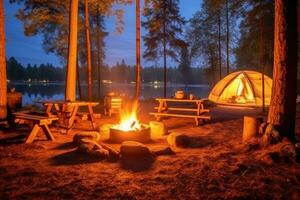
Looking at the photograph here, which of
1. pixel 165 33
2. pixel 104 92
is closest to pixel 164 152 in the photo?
pixel 165 33

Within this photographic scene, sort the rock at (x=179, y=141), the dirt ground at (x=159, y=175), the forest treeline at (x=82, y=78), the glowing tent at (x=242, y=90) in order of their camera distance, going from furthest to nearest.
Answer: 1. the forest treeline at (x=82, y=78)
2. the glowing tent at (x=242, y=90)
3. the rock at (x=179, y=141)
4. the dirt ground at (x=159, y=175)

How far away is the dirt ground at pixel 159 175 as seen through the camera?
4.64 m

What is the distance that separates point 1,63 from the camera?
10922 mm

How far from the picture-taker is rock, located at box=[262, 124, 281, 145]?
22.9ft

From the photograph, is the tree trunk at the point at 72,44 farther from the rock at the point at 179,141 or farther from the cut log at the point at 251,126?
the cut log at the point at 251,126

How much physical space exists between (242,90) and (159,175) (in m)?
17.2

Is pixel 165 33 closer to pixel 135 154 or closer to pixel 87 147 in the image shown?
pixel 87 147

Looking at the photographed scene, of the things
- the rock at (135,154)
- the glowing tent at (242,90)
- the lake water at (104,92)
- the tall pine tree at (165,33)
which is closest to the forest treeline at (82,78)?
the lake water at (104,92)

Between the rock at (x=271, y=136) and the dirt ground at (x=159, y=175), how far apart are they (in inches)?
7.4

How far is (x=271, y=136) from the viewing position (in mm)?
7004

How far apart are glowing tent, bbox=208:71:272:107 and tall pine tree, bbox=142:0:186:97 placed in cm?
623

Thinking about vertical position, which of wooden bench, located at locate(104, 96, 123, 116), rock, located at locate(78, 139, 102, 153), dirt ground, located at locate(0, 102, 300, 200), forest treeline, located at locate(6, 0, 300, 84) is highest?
forest treeline, located at locate(6, 0, 300, 84)

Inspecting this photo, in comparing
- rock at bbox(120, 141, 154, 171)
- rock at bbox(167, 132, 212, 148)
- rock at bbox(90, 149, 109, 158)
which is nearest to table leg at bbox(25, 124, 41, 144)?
rock at bbox(90, 149, 109, 158)

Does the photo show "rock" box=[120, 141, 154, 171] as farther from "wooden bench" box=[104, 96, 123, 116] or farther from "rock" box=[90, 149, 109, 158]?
"wooden bench" box=[104, 96, 123, 116]
